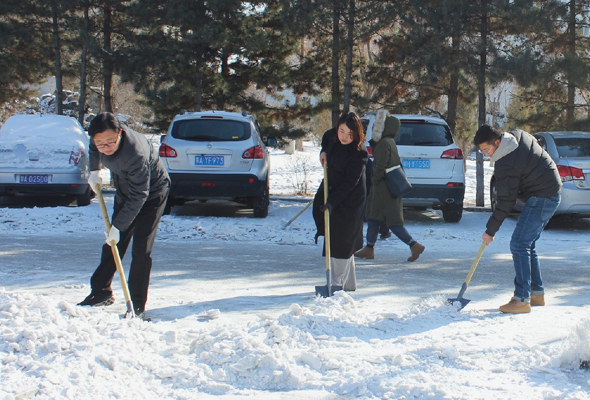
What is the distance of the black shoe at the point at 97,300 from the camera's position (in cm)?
572

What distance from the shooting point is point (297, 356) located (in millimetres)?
4492

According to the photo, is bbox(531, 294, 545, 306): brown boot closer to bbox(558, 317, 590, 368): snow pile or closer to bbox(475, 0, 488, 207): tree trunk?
bbox(558, 317, 590, 368): snow pile

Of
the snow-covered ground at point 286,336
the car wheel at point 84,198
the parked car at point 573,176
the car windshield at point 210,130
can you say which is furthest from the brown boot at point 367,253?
the car wheel at point 84,198

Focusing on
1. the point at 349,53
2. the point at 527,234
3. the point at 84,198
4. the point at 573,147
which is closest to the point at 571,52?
the point at 573,147

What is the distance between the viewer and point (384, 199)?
27.7ft

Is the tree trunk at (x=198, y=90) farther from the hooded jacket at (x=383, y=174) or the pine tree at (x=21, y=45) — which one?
the hooded jacket at (x=383, y=174)

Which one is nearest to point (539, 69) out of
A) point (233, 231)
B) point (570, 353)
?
point (233, 231)

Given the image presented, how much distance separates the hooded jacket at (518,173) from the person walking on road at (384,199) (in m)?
2.54

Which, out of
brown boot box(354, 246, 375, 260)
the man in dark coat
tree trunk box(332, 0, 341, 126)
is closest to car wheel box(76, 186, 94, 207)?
tree trunk box(332, 0, 341, 126)

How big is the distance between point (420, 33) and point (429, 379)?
1112cm

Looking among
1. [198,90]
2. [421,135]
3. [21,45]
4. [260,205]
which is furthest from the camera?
[21,45]

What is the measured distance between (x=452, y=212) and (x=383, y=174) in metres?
3.87

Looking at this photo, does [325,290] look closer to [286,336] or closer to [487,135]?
[286,336]

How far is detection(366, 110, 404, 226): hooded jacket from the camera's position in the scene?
841cm
